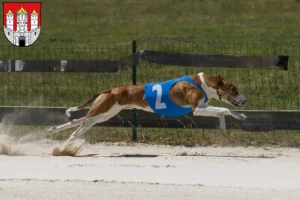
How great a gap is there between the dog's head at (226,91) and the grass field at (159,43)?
1386mm

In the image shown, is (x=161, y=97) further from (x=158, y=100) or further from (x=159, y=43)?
(x=159, y=43)

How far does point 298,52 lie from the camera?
21.0m

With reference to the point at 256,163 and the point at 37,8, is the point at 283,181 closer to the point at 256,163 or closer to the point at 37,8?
the point at 256,163

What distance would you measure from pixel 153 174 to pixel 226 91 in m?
2.52

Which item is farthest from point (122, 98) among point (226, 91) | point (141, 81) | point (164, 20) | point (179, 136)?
point (164, 20)

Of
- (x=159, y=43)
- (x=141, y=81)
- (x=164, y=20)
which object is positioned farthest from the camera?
(x=164, y=20)

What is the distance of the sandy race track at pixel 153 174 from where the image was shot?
27.5 feet

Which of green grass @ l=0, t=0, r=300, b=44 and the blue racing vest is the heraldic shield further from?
the blue racing vest

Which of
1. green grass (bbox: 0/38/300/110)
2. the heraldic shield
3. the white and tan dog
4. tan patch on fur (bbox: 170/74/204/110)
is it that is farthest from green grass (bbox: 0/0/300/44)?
tan patch on fur (bbox: 170/74/204/110)

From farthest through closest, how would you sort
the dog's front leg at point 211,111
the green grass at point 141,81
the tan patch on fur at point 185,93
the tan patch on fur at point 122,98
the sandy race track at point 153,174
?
the green grass at point 141,81 → the tan patch on fur at point 122,98 → the tan patch on fur at point 185,93 → the dog's front leg at point 211,111 → the sandy race track at point 153,174

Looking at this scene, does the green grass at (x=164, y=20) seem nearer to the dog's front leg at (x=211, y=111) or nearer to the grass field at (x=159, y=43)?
the grass field at (x=159, y=43)

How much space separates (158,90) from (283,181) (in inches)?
118

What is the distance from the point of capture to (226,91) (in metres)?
11.6

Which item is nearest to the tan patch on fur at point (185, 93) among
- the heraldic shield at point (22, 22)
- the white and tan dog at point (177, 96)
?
the white and tan dog at point (177, 96)
